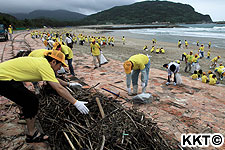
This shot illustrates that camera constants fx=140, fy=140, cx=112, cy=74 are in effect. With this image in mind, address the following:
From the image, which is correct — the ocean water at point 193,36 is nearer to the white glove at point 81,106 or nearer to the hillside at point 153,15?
the white glove at point 81,106

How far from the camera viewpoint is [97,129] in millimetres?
2408

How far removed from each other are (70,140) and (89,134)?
Result: 0.33 metres

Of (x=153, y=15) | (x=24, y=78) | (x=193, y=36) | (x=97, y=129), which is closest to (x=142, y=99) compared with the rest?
(x=97, y=129)

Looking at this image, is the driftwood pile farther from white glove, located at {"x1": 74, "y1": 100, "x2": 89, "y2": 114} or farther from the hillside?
the hillside

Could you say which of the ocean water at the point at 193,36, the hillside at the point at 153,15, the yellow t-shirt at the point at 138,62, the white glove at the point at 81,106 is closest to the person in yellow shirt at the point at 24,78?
the white glove at the point at 81,106

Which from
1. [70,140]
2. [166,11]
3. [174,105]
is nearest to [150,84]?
[174,105]

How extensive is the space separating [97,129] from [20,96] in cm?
131

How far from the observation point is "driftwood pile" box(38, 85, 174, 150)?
2246mm

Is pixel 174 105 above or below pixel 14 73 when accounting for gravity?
below

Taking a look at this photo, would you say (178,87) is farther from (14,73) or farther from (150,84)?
(14,73)

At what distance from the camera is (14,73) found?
81.8 inches

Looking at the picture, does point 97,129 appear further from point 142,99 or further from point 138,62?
point 138,62

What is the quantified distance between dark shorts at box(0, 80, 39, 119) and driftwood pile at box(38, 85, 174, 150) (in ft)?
1.74

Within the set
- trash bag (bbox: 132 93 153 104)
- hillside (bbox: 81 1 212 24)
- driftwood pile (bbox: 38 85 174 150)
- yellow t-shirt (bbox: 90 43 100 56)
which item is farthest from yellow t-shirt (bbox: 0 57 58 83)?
hillside (bbox: 81 1 212 24)
